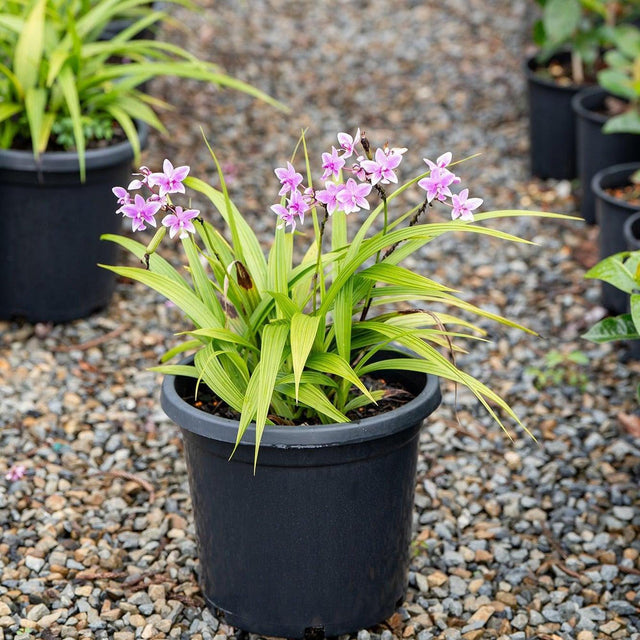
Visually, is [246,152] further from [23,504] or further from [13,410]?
[23,504]

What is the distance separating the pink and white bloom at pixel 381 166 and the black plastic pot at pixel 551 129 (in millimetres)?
2734

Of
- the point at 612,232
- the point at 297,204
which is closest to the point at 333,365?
the point at 297,204

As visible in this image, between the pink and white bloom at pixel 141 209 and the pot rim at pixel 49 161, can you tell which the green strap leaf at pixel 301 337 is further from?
the pot rim at pixel 49 161

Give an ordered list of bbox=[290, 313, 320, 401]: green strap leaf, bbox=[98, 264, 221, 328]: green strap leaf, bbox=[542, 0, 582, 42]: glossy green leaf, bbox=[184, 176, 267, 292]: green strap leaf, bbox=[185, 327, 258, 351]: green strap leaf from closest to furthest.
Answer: bbox=[290, 313, 320, 401]: green strap leaf < bbox=[185, 327, 258, 351]: green strap leaf < bbox=[98, 264, 221, 328]: green strap leaf < bbox=[184, 176, 267, 292]: green strap leaf < bbox=[542, 0, 582, 42]: glossy green leaf

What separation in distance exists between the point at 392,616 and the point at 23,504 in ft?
3.17

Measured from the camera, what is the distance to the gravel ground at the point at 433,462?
89.4 inches

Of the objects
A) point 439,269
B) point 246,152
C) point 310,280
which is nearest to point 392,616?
point 310,280

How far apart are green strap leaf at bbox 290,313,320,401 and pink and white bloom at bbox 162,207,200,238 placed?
0.25 metres

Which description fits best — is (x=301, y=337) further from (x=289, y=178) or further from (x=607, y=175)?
(x=607, y=175)

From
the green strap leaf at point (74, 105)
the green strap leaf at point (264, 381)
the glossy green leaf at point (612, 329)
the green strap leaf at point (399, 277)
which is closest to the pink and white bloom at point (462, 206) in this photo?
the green strap leaf at point (399, 277)

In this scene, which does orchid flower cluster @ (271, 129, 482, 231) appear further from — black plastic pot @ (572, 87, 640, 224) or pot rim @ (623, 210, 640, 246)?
black plastic pot @ (572, 87, 640, 224)

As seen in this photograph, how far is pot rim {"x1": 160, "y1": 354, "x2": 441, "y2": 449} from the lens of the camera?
6.14 feet

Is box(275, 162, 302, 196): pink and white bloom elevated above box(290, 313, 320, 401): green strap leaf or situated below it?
above

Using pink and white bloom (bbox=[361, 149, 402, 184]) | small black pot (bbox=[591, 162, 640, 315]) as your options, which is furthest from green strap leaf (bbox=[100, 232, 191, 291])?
small black pot (bbox=[591, 162, 640, 315])
